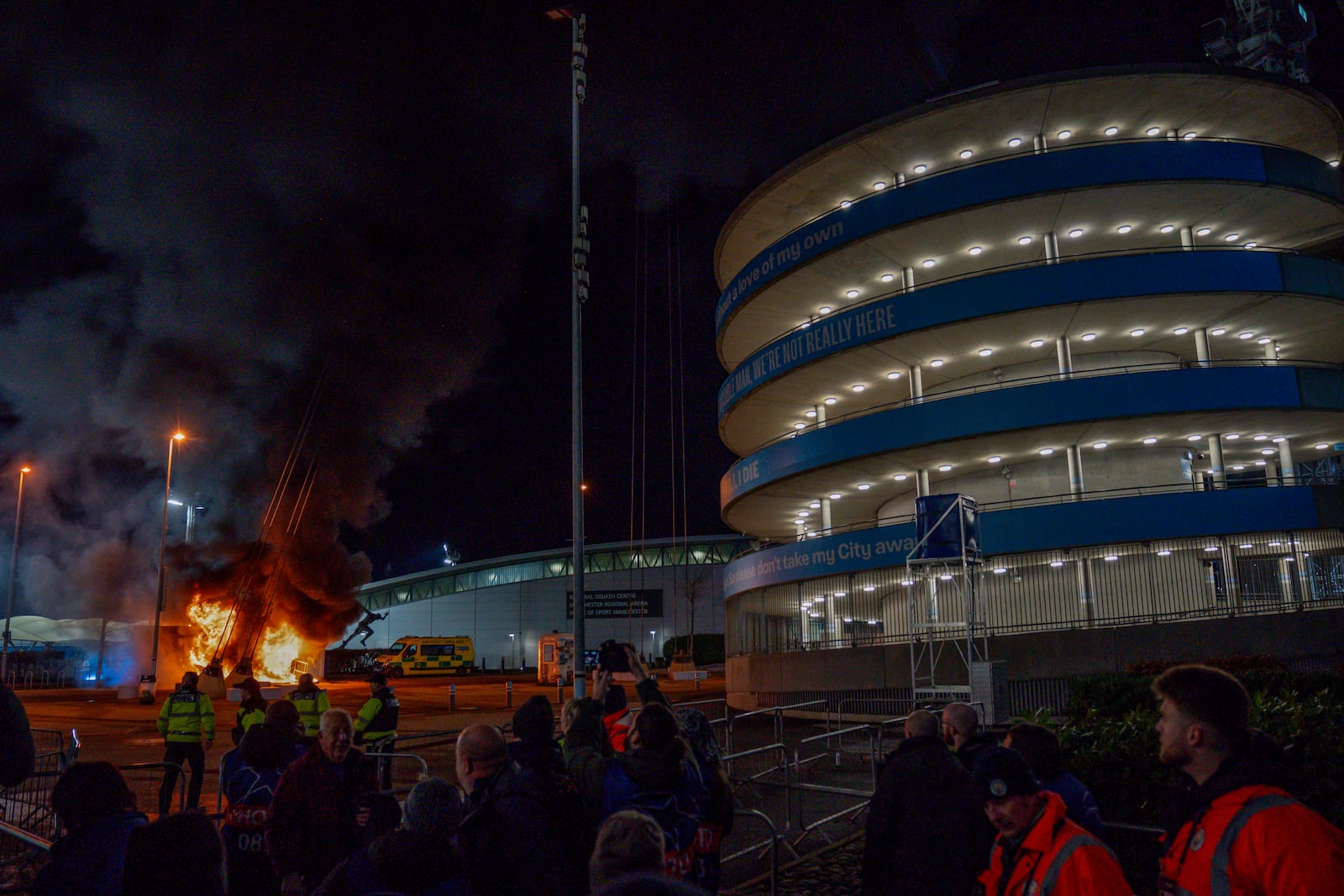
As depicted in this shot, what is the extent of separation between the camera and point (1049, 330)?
23.9 m

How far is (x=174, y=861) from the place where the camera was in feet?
8.36

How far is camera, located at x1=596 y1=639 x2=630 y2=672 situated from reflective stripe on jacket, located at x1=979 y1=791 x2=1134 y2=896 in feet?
10.3

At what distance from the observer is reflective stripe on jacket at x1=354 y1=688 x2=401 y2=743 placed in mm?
10883

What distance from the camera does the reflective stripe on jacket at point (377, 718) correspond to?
10883 mm

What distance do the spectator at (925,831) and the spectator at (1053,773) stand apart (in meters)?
0.35

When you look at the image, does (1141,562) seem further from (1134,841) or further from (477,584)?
(477,584)

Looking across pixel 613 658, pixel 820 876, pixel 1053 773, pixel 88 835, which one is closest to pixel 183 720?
pixel 613 658

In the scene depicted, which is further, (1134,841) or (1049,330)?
(1049,330)

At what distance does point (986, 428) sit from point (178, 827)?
22.4 m

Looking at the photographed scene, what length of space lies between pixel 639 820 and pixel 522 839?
1551 millimetres

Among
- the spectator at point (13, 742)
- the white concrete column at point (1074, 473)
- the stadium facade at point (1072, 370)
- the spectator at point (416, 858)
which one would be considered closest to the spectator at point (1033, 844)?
the spectator at point (416, 858)

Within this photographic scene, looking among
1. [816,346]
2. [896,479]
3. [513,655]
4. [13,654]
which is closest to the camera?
[816,346]

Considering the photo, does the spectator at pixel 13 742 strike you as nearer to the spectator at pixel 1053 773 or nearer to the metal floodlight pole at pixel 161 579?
the spectator at pixel 1053 773

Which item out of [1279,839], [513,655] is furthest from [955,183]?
[513,655]
